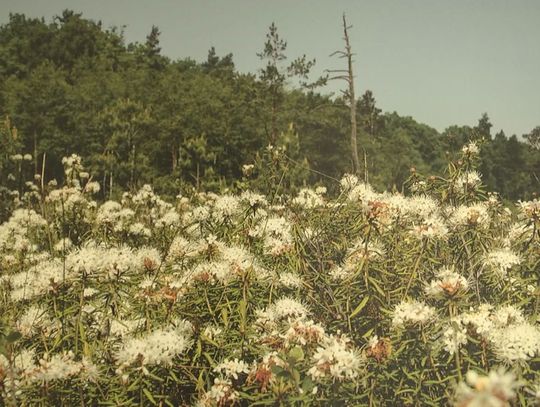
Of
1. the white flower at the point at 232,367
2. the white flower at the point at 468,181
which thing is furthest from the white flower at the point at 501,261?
the white flower at the point at 232,367

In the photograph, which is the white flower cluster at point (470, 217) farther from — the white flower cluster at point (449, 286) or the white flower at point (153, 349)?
the white flower at point (153, 349)

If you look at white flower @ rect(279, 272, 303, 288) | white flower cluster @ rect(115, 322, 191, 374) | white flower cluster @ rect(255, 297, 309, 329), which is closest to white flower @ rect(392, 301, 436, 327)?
white flower cluster @ rect(255, 297, 309, 329)

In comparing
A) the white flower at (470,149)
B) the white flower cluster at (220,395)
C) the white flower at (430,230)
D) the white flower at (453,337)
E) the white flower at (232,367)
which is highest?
the white flower at (470,149)

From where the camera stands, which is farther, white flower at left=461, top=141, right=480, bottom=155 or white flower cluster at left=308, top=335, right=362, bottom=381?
white flower at left=461, top=141, right=480, bottom=155

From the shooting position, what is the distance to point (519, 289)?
2408mm

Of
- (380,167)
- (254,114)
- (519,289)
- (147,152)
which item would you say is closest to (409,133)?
(380,167)

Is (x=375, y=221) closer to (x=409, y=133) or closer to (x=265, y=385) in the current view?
(x=265, y=385)

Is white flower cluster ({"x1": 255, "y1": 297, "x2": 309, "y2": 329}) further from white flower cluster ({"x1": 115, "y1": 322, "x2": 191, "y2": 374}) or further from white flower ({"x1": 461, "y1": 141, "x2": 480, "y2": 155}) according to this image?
white flower ({"x1": 461, "y1": 141, "x2": 480, "y2": 155})

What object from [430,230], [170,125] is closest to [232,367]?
[430,230]

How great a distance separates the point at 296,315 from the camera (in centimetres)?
209

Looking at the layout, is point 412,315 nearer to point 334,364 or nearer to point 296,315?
point 334,364

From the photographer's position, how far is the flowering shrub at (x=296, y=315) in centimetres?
176

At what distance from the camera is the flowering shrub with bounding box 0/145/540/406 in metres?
1.76

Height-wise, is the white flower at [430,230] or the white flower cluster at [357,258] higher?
the white flower at [430,230]
